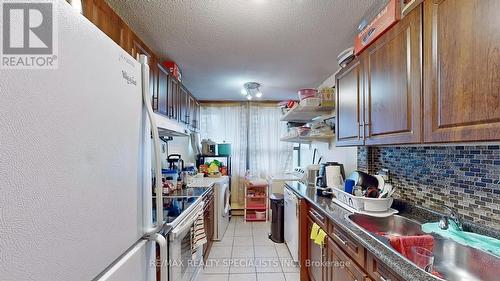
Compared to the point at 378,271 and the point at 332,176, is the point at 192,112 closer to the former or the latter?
the point at 332,176

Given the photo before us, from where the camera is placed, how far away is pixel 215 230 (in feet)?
11.1

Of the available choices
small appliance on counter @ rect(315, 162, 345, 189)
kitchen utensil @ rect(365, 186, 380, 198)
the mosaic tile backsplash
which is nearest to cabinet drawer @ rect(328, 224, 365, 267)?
kitchen utensil @ rect(365, 186, 380, 198)

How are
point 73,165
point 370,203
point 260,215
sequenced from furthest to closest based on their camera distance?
point 260,215, point 370,203, point 73,165

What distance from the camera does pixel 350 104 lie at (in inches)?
79.1

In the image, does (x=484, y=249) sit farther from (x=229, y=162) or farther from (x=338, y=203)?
Result: (x=229, y=162)

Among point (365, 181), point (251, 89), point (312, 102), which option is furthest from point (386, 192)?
point (251, 89)

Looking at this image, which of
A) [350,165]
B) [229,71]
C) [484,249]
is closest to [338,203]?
[350,165]

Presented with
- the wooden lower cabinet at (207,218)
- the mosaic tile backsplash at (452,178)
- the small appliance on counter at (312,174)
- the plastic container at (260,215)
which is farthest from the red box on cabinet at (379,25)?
the plastic container at (260,215)

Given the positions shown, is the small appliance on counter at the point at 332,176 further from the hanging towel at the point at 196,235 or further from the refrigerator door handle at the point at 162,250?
the refrigerator door handle at the point at 162,250

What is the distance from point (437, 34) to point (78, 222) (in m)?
1.49

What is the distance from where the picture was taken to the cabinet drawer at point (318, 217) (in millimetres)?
1885

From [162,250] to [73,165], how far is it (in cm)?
54

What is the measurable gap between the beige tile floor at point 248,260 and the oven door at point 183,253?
41cm

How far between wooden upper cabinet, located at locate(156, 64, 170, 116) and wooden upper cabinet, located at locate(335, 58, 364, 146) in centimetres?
171
